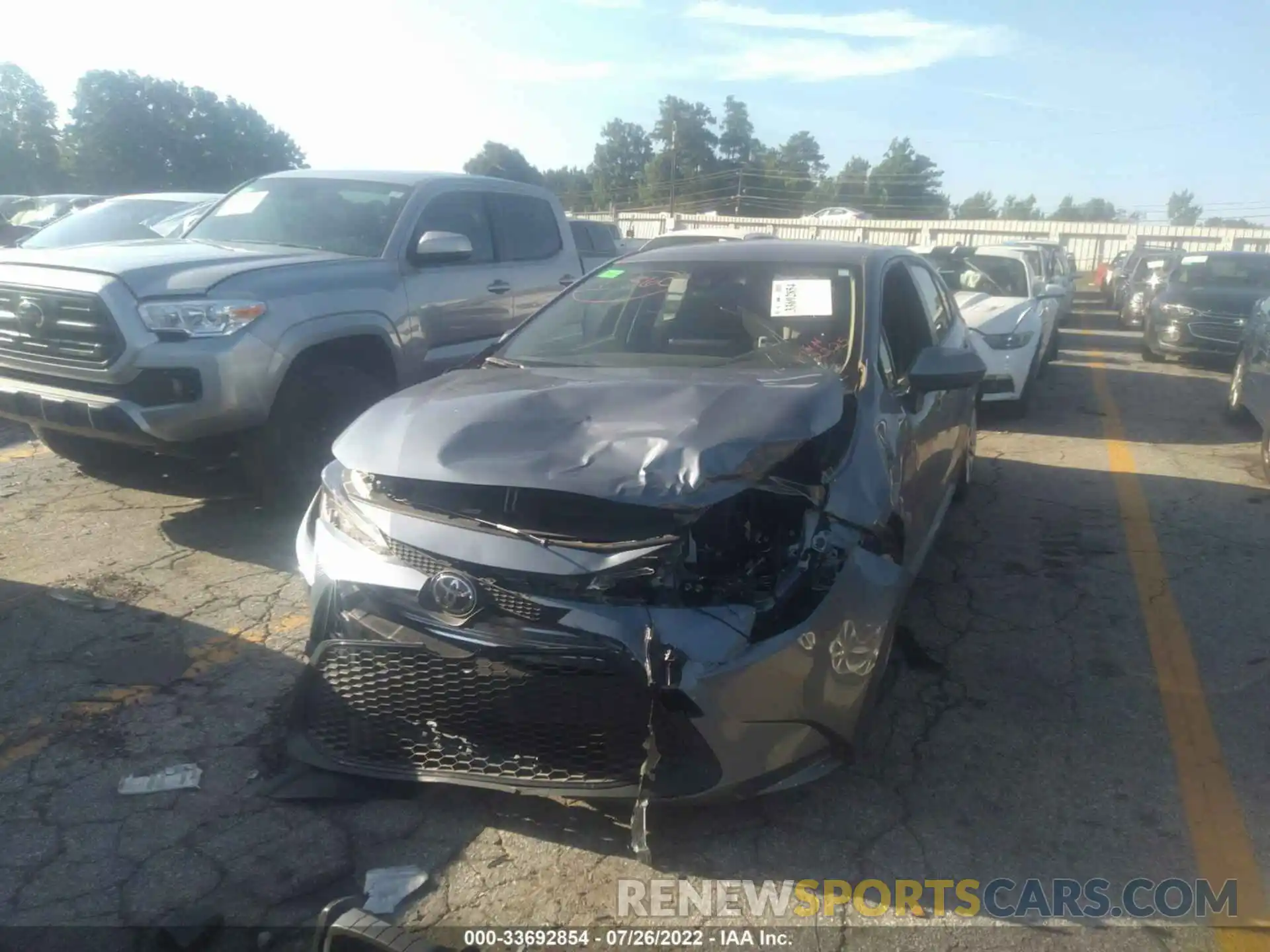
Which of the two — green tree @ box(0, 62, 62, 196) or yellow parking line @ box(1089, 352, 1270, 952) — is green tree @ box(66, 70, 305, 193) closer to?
green tree @ box(0, 62, 62, 196)

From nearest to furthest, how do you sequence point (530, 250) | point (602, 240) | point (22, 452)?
point (22, 452)
point (530, 250)
point (602, 240)

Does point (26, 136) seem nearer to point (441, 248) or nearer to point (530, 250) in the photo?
point (530, 250)

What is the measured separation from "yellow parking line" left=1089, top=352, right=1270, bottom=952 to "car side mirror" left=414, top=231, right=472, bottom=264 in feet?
14.3

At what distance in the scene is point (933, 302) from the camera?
5461mm

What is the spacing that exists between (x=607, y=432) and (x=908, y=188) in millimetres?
74383

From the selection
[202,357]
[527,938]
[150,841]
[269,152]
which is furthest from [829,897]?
[269,152]

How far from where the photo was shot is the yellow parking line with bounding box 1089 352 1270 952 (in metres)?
2.80

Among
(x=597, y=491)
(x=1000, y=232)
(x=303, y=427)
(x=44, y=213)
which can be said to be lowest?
(x=303, y=427)

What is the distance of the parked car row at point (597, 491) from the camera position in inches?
108

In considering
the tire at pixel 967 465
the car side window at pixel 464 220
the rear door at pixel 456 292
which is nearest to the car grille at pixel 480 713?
the rear door at pixel 456 292

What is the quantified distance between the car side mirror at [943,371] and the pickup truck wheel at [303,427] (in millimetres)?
2961

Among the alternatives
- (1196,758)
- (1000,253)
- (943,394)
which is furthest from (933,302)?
(1000,253)

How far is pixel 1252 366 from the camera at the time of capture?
870 centimetres

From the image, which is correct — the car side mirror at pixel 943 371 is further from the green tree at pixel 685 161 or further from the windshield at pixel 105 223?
the green tree at pixel 685 161
